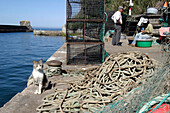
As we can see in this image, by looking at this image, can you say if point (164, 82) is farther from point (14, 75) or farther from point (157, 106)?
point (14, 75)

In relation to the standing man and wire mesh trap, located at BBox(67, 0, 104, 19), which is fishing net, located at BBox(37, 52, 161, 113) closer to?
wire mesh trap, located at BBox(67, 0, 104, 19)

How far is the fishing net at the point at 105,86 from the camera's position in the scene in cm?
341

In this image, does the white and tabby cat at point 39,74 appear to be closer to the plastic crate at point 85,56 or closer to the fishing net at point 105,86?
the fishing net at point 105,86

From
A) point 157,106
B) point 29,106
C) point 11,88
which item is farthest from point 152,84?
point 11,88

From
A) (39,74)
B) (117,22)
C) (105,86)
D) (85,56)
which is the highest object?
(117,22)

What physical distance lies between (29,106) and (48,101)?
1.24ft

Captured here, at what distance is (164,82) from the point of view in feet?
8.03

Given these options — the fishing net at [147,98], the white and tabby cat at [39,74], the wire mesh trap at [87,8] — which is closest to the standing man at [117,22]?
the wire mesh trap at [87,8]

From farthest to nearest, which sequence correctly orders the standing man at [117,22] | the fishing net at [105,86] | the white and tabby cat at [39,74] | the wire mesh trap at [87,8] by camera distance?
1. the standing man at [117,22]
2. the wire mesh trap at [87,8]
3. the white and tabby cat at [39,74]
4. the fishing net at [105,86]

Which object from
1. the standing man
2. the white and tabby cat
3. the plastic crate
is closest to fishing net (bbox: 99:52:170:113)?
the white and tabby cat

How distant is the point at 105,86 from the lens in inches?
165

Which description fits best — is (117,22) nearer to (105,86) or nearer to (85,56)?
(85,56)

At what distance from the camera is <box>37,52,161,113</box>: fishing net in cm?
341

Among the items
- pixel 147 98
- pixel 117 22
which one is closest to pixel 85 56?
pixel 117 22
